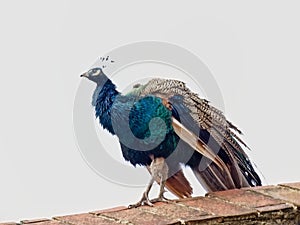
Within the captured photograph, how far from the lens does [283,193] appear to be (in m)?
2.43

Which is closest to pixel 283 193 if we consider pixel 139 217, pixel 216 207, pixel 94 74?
pixel 216 207

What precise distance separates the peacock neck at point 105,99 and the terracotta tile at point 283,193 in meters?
0.55

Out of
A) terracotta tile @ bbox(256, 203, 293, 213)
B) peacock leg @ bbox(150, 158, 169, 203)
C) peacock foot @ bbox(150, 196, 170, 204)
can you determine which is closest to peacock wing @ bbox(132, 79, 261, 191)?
peacock leg @ bbox(150, 158, 169, 203)

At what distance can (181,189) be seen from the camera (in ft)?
9.11

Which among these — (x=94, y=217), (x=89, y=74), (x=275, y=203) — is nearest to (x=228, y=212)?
(x=275, y=203)

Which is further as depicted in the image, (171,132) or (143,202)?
(171,132)

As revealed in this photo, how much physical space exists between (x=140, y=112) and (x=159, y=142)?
12 centimetres

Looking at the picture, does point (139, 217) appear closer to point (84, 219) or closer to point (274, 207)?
point (84, 219)

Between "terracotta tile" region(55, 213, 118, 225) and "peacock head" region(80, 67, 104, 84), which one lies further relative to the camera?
"peacock head" region(80, 67, 104, 84)

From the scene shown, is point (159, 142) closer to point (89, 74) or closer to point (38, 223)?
point (89, 74)

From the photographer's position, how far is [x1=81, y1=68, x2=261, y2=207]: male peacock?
2.58m

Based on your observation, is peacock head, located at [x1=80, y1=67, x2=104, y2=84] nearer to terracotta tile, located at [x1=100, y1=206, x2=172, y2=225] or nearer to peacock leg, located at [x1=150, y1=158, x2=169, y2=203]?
peacock leg, located at [x1=150, y1=158, x2=169, y2=203]

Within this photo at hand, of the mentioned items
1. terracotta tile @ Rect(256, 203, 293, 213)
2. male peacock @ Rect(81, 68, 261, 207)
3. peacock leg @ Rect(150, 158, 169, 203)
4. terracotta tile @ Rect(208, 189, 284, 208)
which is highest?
male peacock @ Rect(81, 68, 261, 207)

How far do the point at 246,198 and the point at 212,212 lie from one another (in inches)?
8.5
